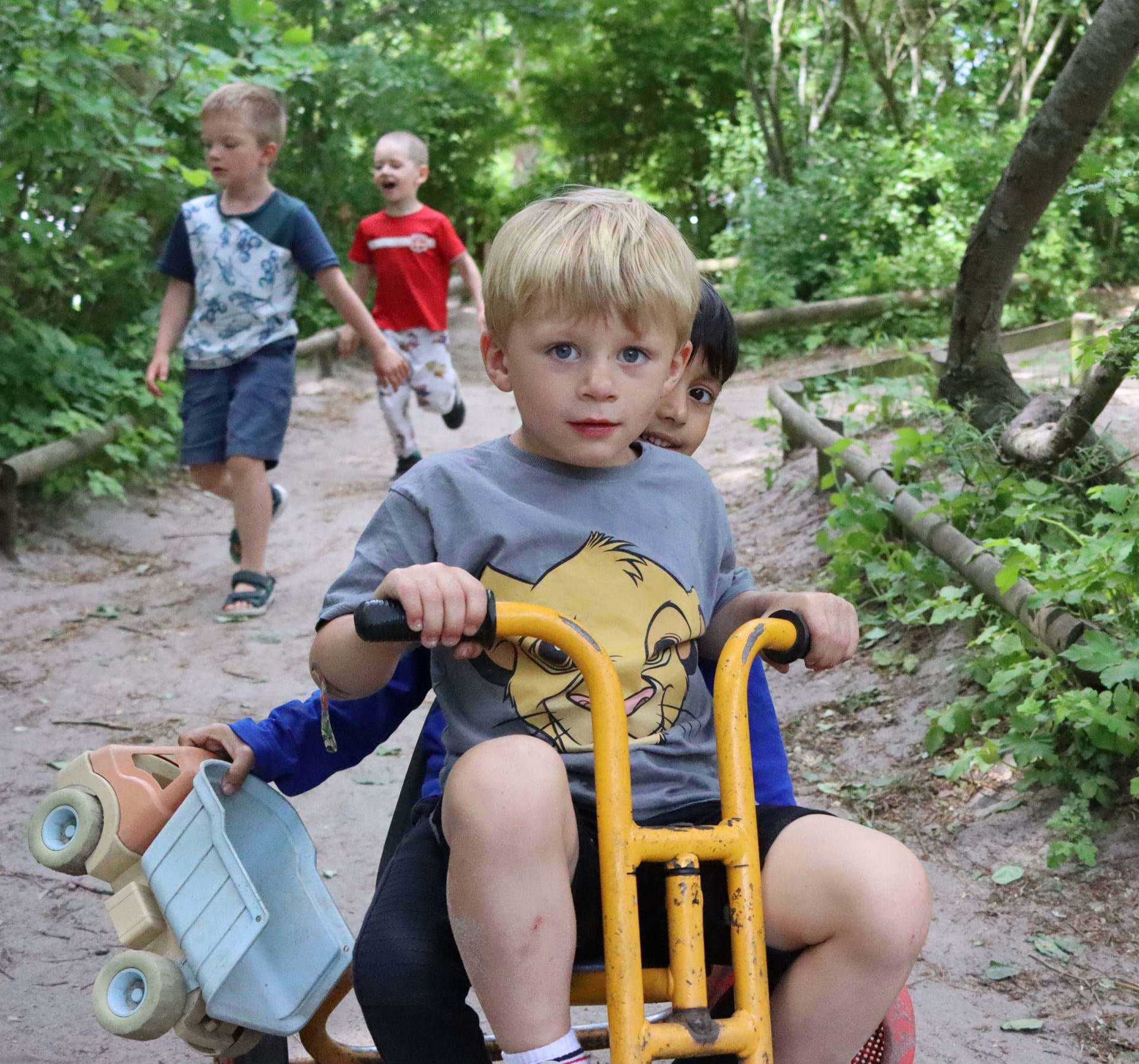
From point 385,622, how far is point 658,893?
503 mm

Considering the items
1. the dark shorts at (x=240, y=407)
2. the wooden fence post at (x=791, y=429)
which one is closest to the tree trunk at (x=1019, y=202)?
the wooden fence post at (x=791, y=429)

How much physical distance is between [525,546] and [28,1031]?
53.0 inches

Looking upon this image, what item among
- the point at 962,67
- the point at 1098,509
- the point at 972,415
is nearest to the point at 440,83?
the point at 962,67

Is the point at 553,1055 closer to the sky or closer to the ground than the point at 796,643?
closer to the ground

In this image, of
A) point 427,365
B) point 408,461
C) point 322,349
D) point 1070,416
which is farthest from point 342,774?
point 322,349

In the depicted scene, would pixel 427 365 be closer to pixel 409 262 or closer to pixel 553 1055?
pixel 409 262

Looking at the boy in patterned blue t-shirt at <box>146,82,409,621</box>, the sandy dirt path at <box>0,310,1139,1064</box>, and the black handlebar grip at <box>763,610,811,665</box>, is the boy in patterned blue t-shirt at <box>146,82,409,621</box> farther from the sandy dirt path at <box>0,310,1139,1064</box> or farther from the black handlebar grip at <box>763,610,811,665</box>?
the black handlebar grip at <box>763,610,811,665</box>

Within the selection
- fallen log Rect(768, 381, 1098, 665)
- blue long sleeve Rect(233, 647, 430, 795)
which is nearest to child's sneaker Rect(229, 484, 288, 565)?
fallen log Rect(768, 381, 1098, 665)

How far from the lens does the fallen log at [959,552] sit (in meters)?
3.04

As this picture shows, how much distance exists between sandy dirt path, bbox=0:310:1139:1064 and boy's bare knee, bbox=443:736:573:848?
3.76 ft

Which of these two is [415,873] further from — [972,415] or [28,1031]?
[972,415]

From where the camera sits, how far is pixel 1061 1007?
8.10 ft

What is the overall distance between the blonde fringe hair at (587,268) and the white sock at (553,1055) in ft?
2.88

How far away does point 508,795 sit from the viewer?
57.2 inches
